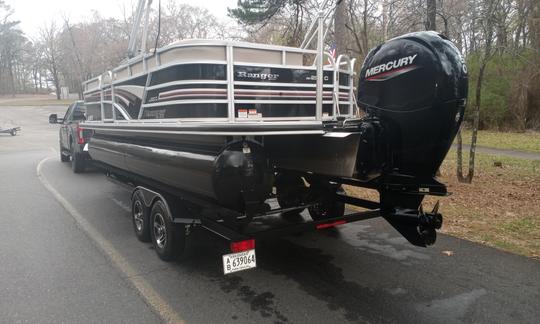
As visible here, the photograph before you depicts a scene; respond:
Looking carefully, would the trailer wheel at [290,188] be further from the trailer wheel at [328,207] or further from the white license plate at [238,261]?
the white license plate at [238,261]

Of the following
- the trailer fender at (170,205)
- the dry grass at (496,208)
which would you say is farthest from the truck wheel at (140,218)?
the dry grass at (496,208)

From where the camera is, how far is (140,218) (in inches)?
213

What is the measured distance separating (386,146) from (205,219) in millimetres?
1922

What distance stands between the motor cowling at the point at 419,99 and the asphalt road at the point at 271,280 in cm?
120

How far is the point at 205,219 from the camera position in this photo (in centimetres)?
430

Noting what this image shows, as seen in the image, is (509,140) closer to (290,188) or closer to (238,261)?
(290,188)

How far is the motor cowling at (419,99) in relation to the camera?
10.9 feet

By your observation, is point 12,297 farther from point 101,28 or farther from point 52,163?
point 101,28

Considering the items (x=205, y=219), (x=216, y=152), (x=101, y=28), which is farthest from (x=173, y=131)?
(x=101, y=28)

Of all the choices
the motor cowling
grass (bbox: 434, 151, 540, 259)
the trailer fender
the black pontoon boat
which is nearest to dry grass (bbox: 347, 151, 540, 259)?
grass (bbox: 434, 151, 540, 259)

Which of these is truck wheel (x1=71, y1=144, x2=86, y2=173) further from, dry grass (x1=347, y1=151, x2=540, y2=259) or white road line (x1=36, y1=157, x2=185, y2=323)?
dry grass (x1=347, y1=151, x2=540, y2=259)

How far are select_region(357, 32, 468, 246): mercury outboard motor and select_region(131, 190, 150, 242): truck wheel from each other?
2.74 m

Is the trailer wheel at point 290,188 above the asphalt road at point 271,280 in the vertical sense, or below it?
above

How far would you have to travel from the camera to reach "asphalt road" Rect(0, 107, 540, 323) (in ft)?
11.5
